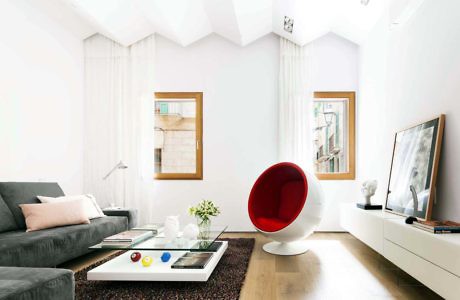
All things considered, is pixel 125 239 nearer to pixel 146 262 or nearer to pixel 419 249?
pixel 146 262

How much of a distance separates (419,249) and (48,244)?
2.78 metres

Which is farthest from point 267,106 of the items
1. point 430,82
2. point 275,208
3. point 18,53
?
point 18,53

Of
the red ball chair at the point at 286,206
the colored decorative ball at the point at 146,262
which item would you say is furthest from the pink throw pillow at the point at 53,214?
the red ball chair at the point at 286,206

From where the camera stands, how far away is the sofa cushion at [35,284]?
1.56 metres

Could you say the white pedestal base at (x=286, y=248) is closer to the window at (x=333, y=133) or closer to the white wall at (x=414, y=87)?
the white wall at (x=414, y=87)

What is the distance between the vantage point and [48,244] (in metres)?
2.91

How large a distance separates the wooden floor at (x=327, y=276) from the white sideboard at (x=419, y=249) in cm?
22

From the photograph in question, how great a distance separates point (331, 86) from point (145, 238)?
3.55 metres

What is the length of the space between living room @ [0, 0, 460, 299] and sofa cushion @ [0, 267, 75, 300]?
11 mm

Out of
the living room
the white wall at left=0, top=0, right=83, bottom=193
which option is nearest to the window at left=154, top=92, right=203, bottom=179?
the living room

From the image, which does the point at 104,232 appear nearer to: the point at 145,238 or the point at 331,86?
the point at 145,238

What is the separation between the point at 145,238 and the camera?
3307mm

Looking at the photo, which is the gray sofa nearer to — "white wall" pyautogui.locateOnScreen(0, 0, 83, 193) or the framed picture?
"white wall" pyautogui.locateOnScreen(0, 0, 83, 193)

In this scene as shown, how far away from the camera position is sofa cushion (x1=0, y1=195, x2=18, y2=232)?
3.19 meters
